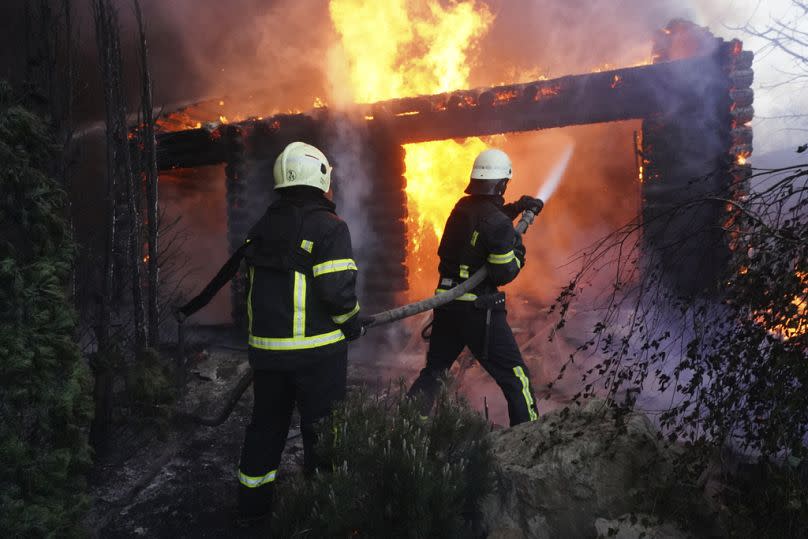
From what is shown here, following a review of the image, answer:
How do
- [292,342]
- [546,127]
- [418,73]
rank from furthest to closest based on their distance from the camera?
[418,73] → [546,127] → [292,342]

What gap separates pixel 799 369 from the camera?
5.50 ft

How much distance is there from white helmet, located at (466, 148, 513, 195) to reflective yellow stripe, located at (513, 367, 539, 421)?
1.41 metres

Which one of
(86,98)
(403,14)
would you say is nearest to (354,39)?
(403,14)

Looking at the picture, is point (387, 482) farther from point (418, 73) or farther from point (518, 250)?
point (418, 73)

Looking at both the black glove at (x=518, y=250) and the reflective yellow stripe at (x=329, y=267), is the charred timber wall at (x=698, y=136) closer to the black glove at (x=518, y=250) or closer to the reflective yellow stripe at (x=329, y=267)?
the black glove at (x=518, y=250)

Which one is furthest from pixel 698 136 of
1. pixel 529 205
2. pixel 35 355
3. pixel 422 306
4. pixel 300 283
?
pixel 35 355

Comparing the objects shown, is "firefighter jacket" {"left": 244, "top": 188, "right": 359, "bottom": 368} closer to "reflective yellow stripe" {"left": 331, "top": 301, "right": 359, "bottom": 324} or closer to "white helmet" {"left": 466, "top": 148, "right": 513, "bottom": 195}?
"reflective yellow stripe" {"left": 331, "top": 301, "right": 359, "bottom": 324}

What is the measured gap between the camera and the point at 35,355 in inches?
85.2

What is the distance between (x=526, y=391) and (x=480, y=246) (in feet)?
3.72

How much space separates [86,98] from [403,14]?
649 centimetres

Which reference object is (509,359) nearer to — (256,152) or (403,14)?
(256,152)

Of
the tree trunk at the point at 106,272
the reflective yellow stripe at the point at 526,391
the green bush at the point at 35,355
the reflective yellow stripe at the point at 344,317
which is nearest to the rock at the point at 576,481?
the reflective yellow stripe at the point at 526,391

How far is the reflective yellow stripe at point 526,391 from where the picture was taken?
144 inches

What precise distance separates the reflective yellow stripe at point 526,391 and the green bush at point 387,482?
3.72 feet
